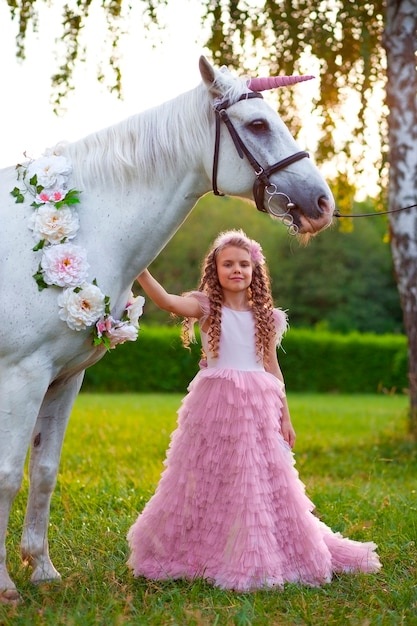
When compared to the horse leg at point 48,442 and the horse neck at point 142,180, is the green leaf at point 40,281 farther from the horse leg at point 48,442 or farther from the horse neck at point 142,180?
the horse leg at point 48,442

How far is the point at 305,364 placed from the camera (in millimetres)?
20656

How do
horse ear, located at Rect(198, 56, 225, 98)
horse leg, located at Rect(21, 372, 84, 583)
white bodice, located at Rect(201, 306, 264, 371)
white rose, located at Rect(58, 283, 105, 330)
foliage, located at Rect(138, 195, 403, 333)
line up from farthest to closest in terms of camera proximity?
foliage, located at Rect(138, 195, 403, 333), white bodice, located at Rect(201, 306, 264, 371), horse leg, located at Rect(21, 372, 84, 583), horse ear, located at Rect(198, 56, 225, 98), white rose, located at Rect(58, 283, 105, 330)

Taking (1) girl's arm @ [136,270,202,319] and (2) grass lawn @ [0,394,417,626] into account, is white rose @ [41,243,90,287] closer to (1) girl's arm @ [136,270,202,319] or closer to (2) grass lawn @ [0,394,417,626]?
(1) girl's arm @ [136,270,202,319]

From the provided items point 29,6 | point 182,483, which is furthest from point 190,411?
point 29,6

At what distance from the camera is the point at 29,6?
22.0 ft

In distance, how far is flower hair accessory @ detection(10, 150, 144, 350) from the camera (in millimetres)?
2936

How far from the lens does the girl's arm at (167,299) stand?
3447mm

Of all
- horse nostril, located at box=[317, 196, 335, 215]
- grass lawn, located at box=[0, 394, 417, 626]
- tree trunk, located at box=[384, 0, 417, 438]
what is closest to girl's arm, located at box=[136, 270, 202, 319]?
horse nostril, located at box=[317, 196, 335, 215]

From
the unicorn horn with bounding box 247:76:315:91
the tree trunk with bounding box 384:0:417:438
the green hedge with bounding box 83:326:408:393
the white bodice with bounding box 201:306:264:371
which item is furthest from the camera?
the green hedge with bounding box 83:326:408:393

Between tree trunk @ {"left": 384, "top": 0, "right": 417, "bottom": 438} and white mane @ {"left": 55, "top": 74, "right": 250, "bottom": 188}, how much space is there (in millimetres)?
4929

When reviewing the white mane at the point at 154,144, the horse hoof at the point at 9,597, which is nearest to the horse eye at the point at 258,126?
the white mane at the point at 154,144

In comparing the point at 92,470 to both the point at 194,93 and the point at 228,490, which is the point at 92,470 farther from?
the point at 194,93

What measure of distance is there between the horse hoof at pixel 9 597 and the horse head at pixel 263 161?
185 cm

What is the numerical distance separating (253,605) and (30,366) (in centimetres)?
131
